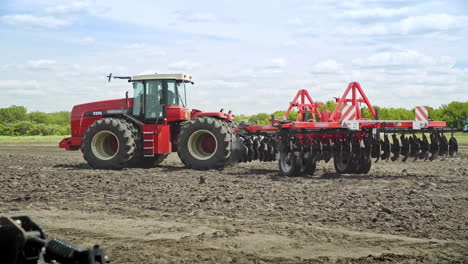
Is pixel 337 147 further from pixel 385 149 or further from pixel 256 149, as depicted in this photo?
pixel 256 149

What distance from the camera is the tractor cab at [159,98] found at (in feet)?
45.9

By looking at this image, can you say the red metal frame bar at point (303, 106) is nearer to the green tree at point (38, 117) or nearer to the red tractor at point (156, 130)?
the red tractor at point (156, 130)

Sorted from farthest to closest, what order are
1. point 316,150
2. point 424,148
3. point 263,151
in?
point 263,151 < point 316,150 < point 424,148

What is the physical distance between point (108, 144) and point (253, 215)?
8233 mm

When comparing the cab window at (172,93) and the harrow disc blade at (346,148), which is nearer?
the harrow disc blade at (346,148)

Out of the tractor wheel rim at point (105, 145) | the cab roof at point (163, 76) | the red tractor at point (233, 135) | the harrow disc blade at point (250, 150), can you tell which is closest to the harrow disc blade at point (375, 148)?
the red tractor at point (233, 135)

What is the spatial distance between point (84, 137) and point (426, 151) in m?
8.63

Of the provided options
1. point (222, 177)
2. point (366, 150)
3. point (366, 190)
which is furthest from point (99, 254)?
point (366, 150)

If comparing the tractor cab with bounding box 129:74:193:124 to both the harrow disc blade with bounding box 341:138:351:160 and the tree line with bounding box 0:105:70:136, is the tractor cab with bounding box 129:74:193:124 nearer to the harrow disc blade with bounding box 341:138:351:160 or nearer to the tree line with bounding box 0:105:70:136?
the harrow disc blade with bounding box 341:138:351:160

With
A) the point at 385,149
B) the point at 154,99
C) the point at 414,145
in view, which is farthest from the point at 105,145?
the point at 414,145

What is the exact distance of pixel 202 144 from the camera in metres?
14.0

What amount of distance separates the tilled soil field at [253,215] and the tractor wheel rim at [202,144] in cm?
154

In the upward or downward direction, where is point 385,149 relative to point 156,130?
downward

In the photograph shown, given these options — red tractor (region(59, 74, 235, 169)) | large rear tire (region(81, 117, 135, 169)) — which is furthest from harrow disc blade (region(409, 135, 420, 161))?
large rear tire (region(81, 117, 135, 169))
